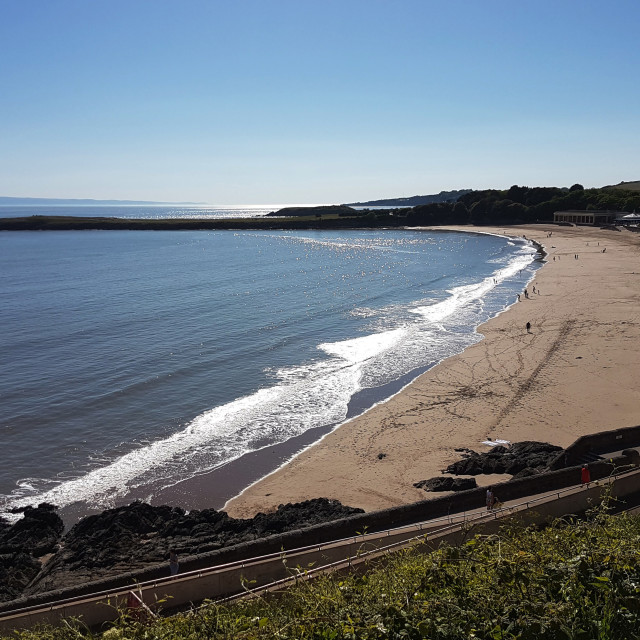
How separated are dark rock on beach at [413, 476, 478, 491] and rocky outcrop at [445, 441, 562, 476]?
929 mm

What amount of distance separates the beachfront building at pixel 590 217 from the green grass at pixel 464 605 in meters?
108

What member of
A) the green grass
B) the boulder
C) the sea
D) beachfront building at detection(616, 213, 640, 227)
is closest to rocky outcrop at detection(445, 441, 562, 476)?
the sea

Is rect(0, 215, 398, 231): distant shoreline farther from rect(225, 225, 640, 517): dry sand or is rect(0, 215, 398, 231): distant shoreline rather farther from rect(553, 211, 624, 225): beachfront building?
rect(225, 225, 640, 517): dry sand

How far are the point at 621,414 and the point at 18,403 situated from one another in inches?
907

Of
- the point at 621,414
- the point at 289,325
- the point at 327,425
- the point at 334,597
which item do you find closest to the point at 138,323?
the point at 289,325

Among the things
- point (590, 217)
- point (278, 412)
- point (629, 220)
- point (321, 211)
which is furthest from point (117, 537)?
point (321, 211)

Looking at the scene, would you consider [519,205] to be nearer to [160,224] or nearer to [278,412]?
[160,224]

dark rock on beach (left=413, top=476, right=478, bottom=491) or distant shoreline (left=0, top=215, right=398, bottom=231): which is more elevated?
distant shoreline (left=0, top=215, right=398, bottom=231)

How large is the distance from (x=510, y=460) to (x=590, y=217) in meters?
99.7

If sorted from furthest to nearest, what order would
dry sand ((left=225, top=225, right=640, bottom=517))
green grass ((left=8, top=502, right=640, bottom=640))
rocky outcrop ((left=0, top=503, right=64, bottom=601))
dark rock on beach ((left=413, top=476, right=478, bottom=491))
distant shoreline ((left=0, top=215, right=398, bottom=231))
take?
distant shoreline ((left=0, top=215, right=398, bottom=231)), dry sand ((left=225, top=225, right=640, bottom=517)), dark rock on beach ((left=413, top=476, right=478, bottom=491)), rocky outcrop ((left=0, top=503, right=64, bottom=601)), green grass ((left=8, top=502, right=640, bottom=640))

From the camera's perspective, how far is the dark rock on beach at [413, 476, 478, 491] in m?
17.0

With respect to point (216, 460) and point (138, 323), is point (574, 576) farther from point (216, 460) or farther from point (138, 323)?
point (138, 323)

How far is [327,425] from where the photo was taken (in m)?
23.2

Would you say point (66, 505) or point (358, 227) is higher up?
point (358, 227)
